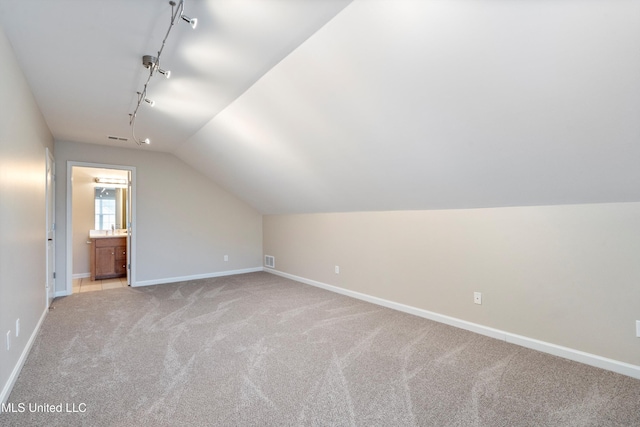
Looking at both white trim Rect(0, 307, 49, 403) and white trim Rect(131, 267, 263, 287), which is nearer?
white trim Rect(0, 307, 49, 403)

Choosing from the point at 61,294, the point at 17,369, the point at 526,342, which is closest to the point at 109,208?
→ the point at 61,294

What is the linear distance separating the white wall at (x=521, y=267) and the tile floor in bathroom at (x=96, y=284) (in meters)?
4.22

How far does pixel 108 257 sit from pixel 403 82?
637 cm

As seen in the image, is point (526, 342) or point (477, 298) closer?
point (526, 342)

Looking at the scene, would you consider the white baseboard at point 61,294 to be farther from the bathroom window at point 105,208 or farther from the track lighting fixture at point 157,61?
the track lighting fixture at point 157,61

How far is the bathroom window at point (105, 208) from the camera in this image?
6988 millimetres

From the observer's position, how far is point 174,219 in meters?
5.86

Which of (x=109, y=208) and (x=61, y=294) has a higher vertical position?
(x=109, y=208)

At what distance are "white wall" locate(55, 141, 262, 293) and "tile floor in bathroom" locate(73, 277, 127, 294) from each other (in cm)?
44

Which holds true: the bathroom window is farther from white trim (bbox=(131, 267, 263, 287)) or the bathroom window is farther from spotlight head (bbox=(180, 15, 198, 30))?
spotlight head (bbox=(180, 15, 198, 30))

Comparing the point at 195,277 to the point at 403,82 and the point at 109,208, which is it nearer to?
the point at 109,208

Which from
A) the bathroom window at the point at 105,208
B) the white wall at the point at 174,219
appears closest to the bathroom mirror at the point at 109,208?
the bathroom window at the point at 105,208

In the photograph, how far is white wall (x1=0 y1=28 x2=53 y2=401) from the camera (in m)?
2.08

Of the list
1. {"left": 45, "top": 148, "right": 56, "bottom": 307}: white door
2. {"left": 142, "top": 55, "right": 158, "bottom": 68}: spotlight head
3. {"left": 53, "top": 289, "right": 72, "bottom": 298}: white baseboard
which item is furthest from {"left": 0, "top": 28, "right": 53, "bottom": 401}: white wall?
{"left": 53, "top": 289, "right": 72, "bottom": 298}: white baseboard
